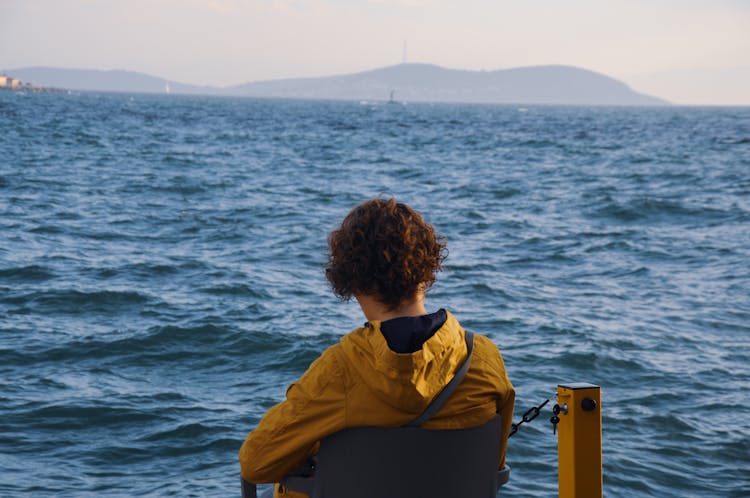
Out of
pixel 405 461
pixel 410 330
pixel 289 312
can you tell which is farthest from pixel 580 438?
pixel 289 312

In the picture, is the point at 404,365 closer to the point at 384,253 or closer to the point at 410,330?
the point at 410,330

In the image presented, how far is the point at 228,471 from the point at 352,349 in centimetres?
424

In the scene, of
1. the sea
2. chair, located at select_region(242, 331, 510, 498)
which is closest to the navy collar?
chair, located at select_region(242, 331, 510, 498)

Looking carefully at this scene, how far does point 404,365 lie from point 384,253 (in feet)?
1.06

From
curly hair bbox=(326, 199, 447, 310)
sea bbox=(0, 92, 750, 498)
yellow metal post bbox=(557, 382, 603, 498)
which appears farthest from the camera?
sea bbox=(0, 92, 750, 498)

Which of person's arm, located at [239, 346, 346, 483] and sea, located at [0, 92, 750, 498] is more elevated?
person's arm, located at [239, 346, 346, 483]

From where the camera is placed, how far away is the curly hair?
96.9 inches

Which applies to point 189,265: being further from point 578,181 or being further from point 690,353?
point 578,181

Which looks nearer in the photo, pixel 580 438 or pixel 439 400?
pixel 439 400

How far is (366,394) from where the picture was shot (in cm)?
239

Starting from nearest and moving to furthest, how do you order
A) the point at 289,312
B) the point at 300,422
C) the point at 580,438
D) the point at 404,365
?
the point at 404,365
the point at 300,422
the point at 580,438
the point at 289,312

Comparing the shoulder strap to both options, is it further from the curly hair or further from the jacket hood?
the curly hair

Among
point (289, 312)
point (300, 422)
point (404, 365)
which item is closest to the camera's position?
point (404, 365)

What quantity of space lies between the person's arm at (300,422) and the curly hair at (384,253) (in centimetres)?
22
